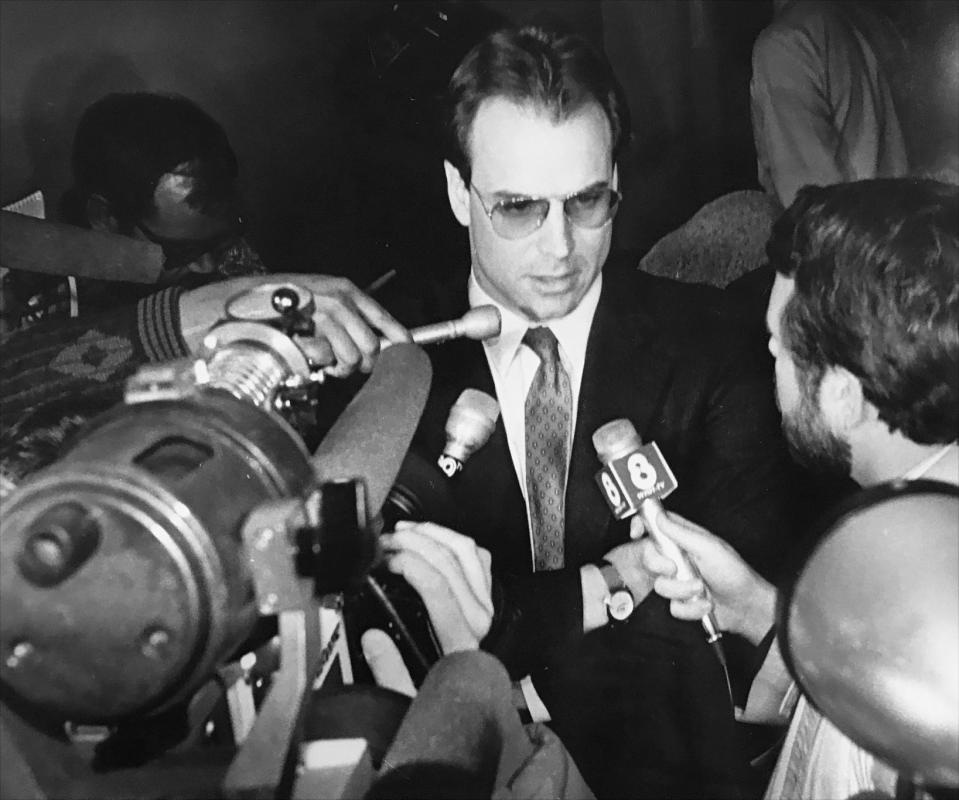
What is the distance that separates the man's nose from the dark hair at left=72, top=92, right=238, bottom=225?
1.44 feet

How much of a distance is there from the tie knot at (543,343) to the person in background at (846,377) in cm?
30

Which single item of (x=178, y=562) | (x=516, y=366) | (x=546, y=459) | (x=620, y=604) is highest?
(x=178, y=562)

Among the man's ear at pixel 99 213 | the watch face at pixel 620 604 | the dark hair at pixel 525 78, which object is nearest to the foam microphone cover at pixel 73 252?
the man's ear at pixel 99 213

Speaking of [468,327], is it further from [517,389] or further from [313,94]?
[313,94]

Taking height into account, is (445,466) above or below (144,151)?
below

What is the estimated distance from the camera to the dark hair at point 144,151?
120 centimetres

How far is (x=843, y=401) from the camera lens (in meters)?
1.29

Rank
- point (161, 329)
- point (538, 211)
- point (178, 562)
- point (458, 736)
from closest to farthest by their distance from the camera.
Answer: point (178, 562) → point (458, 736) → point (161, 329) → point (538, 211)

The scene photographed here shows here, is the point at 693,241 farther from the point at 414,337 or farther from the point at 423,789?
the point at 423,789

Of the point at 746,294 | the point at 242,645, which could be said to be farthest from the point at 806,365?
the point at 242,645

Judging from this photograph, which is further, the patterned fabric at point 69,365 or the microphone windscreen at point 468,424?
the microphone windscreen at point 468,424

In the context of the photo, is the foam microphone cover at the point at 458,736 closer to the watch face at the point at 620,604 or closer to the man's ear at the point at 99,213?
the watch face at the point at 620,604

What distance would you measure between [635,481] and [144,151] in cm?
82

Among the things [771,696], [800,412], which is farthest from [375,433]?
[771,696]
